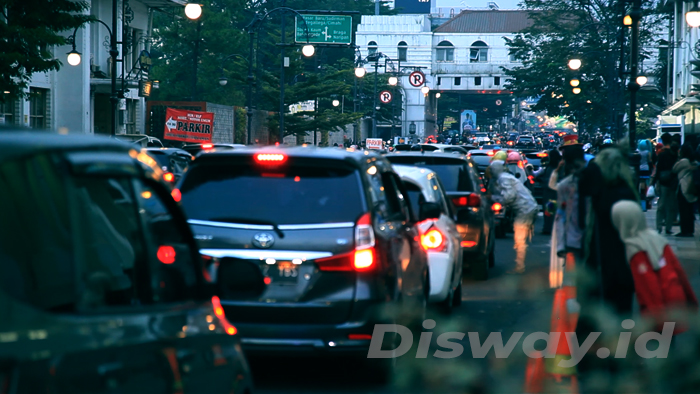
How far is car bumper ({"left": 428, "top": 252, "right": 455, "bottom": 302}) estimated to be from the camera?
35.1 ft

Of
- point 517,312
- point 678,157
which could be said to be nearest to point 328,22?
point 678,157

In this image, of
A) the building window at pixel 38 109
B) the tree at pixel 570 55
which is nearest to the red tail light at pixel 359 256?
the building window at pixel 38 109

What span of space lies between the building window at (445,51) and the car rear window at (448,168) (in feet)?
381

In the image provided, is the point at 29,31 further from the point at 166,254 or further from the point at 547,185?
the point at 166,254

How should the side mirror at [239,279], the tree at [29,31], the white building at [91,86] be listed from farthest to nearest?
the white building at [91,86]
the tree at [29,31]
the side mirror at [239,279]

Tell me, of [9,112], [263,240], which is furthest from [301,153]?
[9,112]

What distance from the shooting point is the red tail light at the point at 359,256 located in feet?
23.0

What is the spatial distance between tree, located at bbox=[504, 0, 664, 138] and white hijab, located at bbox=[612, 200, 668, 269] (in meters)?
57.4

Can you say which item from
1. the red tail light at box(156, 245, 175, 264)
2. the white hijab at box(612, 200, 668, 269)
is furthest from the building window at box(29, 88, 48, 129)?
the red tail light at box(156, 245, 175, 264)

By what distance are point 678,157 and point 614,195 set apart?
15527 mm

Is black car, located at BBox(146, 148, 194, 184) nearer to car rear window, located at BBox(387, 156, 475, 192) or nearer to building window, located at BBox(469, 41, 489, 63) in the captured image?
car rear window, located at BBox(387, 156, 475, 192)

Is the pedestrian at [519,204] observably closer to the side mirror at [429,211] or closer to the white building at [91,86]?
the side mirror at [429,211]

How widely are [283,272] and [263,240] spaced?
0.25 meters

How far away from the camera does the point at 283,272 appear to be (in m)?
7.05
